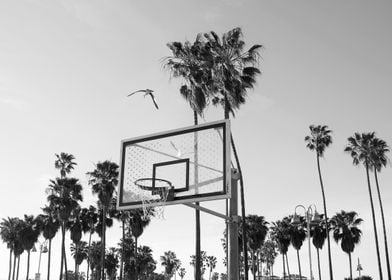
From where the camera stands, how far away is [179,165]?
1319 cm

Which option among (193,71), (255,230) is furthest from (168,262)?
(193,71)

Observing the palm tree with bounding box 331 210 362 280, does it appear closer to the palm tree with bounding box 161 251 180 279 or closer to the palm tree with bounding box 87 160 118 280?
the palm tree with bounding box 87 160 118 280

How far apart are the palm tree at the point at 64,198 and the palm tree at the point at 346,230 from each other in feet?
103

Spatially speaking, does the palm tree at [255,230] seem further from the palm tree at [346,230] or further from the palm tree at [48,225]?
the palm tree at [48,225]

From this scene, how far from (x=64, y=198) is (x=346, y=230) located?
110 ft

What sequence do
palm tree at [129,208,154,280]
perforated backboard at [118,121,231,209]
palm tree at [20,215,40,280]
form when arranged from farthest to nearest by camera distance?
1. palm tree at [20,215,40,280]
2. palm tree at [129,208,154,280]
3. perforated backboard at [118,121,231,209]

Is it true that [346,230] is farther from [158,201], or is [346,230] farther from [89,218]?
[158,201]

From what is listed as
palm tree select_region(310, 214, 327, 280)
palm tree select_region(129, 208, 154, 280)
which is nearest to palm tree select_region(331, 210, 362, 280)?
palm tree select_region(310, 214, 327, 280)

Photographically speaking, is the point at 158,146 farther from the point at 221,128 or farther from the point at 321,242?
the point at 321,242

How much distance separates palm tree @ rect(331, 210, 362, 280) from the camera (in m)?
52.8

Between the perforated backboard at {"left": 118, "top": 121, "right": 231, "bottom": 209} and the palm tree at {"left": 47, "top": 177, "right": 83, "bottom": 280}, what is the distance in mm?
32217

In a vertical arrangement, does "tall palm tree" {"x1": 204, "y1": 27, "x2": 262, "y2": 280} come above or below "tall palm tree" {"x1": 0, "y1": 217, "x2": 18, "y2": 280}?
above

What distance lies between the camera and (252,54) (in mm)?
24234

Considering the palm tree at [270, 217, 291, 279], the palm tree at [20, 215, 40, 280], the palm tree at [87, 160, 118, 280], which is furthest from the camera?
the palm tree at [270, 217, 291, 279]
